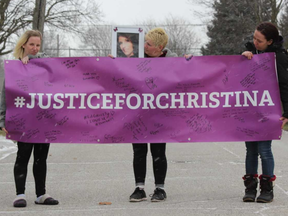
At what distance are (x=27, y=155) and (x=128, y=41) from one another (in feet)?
5.89

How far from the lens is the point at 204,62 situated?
615 cm

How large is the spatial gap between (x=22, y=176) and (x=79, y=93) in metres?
1.07

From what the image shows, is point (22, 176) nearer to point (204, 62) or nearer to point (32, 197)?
point (32, 197)

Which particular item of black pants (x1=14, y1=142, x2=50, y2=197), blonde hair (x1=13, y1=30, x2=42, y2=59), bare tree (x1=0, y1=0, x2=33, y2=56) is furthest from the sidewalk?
bare tree (x1=0, y1=0, x2=33, y2=56)

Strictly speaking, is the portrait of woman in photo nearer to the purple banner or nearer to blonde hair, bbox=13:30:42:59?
the purple banner

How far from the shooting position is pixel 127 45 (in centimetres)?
658

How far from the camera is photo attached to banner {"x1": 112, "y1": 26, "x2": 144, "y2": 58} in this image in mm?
6374

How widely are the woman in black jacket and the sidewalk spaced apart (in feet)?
0.54

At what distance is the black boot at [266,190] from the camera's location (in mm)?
5711

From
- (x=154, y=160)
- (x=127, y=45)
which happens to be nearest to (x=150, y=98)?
(x=154, y=160)

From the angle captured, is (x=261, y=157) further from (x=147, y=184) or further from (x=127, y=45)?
(x=127, y=45)

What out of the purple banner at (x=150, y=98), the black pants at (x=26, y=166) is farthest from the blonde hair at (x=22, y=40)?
the black pants at (x=26, y=166)

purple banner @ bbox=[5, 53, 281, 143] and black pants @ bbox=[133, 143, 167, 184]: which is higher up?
purple banner @ bbox=[5, 53, 281, 143]

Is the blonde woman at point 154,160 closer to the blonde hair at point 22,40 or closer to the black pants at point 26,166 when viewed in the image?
the black pants at point 26,166
